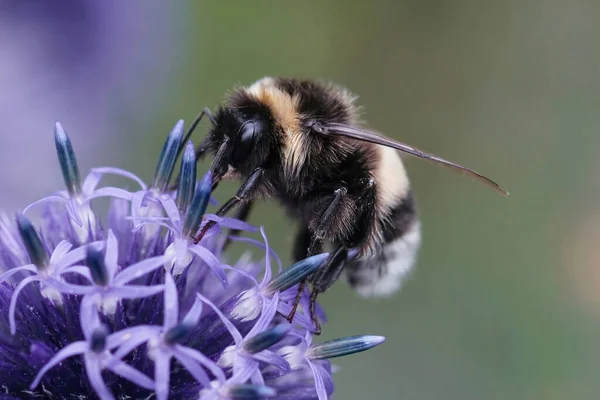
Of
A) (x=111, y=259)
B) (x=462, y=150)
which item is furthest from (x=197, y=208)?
(x=462, y=150)

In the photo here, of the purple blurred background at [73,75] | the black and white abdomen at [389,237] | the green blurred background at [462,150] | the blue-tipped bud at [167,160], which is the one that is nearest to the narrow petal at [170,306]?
the blue-tipped bud at [167,160]

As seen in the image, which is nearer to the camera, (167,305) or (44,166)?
(167,305)

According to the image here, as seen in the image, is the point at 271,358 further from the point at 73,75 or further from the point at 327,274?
the point at 73,75

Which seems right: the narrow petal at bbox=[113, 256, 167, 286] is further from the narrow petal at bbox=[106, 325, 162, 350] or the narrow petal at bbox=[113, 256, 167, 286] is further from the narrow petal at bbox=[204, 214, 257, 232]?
the narrow petal at bbox=[204, 214, 257, 232]

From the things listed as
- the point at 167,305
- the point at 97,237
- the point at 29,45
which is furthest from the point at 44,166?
the point at 167,305

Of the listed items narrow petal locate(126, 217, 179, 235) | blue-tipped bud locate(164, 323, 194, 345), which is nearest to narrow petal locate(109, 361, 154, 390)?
blue-tipped bud locate(164, 323, 194, 345)

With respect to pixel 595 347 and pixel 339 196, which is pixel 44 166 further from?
pixel 595 347
